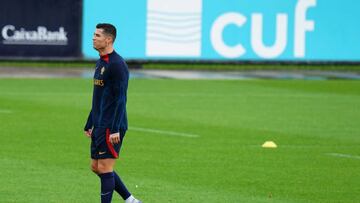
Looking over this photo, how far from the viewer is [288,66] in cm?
3369

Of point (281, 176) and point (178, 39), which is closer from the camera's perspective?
point (281, 176)

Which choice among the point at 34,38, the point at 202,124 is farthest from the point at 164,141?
the point at 34,38

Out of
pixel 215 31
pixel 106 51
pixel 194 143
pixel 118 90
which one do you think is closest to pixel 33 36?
pixel 215 31

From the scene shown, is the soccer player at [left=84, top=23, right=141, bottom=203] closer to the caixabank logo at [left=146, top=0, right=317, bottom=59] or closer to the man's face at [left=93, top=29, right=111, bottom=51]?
the man's face at [left=93, top=29, right=111, bottom=51]

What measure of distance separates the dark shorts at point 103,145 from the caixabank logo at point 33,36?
766 inches

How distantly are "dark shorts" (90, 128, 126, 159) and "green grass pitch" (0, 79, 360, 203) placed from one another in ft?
3.81

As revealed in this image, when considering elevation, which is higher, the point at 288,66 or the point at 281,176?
the point at 281,176

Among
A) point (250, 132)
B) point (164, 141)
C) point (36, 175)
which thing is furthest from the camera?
point (250, 132)

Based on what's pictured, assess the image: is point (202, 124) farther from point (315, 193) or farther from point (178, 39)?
point (178, 39)

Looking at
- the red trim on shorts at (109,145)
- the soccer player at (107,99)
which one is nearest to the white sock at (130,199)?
the soccer player at (107,99)

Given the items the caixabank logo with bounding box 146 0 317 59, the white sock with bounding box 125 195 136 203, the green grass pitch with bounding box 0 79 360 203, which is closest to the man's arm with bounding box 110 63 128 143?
the white sock with bounding box 125 195 136 203

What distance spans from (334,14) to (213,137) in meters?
15.5

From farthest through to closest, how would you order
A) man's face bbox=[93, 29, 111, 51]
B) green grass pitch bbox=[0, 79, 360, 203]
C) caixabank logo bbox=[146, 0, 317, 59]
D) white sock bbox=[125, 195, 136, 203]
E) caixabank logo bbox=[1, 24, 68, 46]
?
caixabank logo bbox=[146, 0, 317, 59], caixabank logo bbox=[1, 24, 68, 46], green grass pitch bbox=[0, 79, 360, 203], white sock bbox=[125, 195, 136, 203], man's face bbox=[93, 29, 111, 51]

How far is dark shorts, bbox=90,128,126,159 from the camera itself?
35.7 ft
